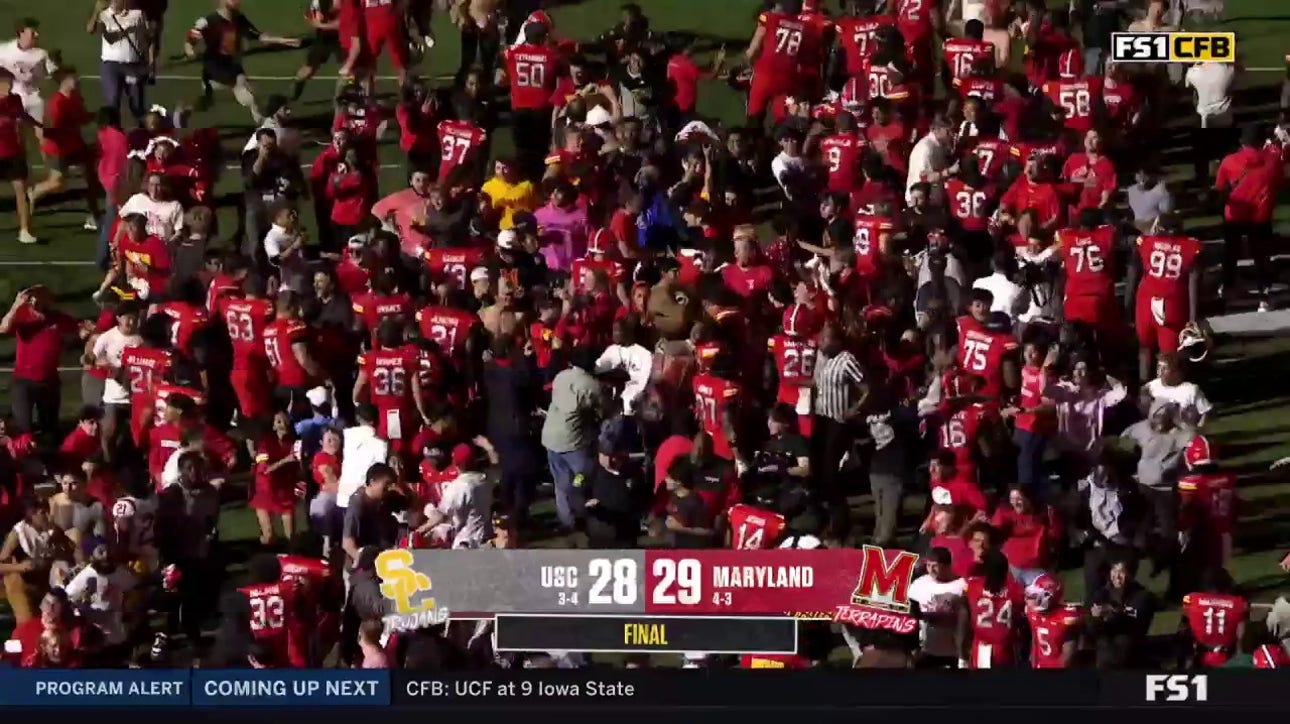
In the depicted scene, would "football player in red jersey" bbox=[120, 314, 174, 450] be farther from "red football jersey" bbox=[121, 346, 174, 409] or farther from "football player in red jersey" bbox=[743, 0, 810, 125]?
"football player in red jersey" bbox=[743, 0, 810, 125]

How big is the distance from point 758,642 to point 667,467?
121 centimetres

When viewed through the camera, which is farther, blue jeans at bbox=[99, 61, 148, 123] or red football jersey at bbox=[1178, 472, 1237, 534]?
blue jeans at bbox=[99, 61, 148, 123]

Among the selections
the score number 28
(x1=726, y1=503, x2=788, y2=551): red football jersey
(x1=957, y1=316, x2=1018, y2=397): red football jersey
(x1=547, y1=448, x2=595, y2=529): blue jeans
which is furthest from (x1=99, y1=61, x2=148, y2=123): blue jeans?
(x1=957, y1=316, x2=1018, y2=397): red football jersey

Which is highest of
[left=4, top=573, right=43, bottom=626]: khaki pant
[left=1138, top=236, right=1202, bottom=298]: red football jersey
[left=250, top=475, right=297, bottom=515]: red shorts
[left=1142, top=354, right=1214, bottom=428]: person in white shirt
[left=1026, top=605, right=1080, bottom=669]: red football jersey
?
[left=1138, top=236, right=1202, bottom=298]: red football jersey

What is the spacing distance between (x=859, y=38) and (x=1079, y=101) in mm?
1707

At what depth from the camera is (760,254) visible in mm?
21797

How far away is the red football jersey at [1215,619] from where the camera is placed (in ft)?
65.1

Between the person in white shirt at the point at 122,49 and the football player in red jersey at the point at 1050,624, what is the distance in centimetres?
853

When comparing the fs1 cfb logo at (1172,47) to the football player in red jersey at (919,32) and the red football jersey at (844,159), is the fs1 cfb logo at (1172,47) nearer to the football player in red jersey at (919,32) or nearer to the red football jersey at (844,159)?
the football player in red jersey at (919,32)

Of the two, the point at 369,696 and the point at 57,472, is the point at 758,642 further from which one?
the point at 57,472

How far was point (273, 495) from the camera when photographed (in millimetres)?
20844

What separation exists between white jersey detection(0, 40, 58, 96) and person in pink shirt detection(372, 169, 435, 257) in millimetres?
3187

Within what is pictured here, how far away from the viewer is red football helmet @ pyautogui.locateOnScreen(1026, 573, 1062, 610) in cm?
1973

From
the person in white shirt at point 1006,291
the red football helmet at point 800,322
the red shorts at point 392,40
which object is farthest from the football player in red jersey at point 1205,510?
the red shorts at point 392,40
